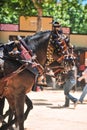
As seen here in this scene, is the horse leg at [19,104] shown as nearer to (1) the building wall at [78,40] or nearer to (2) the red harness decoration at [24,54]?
(2) the red harness decoration at [24,54]

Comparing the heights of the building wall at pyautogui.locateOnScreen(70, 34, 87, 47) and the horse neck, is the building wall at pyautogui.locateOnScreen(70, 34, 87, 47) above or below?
below

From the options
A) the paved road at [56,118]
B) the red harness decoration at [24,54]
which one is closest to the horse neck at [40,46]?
the red harness decoration at [24,54]

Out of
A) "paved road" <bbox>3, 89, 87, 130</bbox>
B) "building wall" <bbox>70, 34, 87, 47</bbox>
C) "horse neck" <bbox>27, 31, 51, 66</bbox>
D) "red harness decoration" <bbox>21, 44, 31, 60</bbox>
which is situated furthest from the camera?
"building wall" <bbox>70, 34, 87, 47</bbox>

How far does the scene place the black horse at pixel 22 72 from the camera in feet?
24.3

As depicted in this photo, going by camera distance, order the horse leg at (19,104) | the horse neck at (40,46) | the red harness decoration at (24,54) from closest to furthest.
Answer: the horse leg at (19,104) → the red harness decoration at (24,54) → the horse neck at (40,46)

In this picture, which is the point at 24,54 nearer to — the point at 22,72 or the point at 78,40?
the point at 22,72

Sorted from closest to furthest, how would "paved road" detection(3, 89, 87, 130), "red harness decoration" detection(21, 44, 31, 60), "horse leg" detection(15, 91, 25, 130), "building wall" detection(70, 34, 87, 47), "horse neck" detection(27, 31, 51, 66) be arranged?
"horse leg" detection(15, 91, 25, 130)
"red harness decoration" detection(21, 44, 31, 60)
"horse neck" detection(27, 31, 51, 66)
"paved road" detection(3, 89, 87, 130)
"building wall" detection(70, 34, 87, 47)

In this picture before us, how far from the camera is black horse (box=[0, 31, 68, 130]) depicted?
7.42 metres

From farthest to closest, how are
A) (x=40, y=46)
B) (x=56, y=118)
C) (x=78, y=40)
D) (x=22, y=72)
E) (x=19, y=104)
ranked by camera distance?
(x=78, y=40), (x=56, y=118), (x=40, y=46), (x=22, y=72), (x=19, y=104)

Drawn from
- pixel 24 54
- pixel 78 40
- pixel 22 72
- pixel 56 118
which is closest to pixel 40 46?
pixel 24 54

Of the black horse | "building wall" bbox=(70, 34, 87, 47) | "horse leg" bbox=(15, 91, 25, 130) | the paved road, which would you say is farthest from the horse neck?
"building wall" bbox=(70, 34, 87, 47)

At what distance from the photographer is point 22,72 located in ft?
24.8

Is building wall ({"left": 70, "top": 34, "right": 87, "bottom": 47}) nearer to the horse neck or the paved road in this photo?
the paved road

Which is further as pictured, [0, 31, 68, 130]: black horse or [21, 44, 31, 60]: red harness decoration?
[21, 44, 31, 60]: red harness decoration
